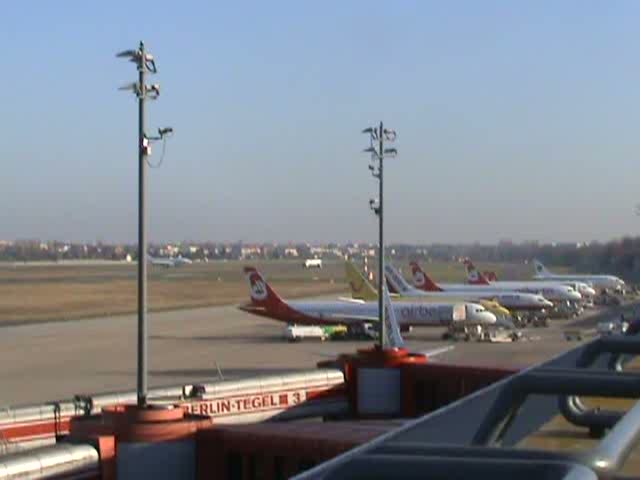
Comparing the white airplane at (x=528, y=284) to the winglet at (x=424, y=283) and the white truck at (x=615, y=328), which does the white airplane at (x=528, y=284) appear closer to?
the winglet at (x=424, y=283)

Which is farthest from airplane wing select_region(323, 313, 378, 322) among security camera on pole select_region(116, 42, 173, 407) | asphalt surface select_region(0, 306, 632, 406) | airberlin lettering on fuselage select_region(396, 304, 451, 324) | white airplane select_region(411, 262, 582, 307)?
security camera on pole select_region(116, 42, 173, 407)

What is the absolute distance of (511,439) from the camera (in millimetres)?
10234

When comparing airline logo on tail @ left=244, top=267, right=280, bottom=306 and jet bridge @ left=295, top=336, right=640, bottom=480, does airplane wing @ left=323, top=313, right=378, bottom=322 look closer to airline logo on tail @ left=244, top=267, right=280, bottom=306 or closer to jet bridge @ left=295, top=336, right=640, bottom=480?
airline logo on tail @ left=244, top=267, right=280, bottom=306

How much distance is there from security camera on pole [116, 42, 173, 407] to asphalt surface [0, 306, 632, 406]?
19.3 meters

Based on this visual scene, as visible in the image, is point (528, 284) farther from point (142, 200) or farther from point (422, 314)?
point (142, 200)

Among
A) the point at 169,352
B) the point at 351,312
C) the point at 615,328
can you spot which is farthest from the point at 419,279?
the point at 615,328

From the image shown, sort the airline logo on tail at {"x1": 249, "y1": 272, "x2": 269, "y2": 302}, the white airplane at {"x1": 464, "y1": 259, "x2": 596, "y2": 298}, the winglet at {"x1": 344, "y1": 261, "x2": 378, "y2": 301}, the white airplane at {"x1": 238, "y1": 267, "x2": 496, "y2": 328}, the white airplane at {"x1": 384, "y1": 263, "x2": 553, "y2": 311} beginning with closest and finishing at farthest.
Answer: the white airplane at {"x1": 238, "y1": 267, "x2": 496, "y2": 328}
the airline logo on tail at {"x1": 249, "y1": 272, "x2": 269, "y2": 302}
the winglet at {"x1": 344, "y1": 261, "x2": 378, "y2": 301}
the white airplane at {"x1": 384, "y1": 263, "x2": 553, "y2": 311}
the white airplane at {"x1": 464, "y1": 259, "x2": 596, "y2": 298}

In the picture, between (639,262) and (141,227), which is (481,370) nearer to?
(141,227)

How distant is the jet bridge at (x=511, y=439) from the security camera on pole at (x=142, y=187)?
8.76 meters

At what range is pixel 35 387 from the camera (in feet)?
144

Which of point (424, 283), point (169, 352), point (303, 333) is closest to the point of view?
point (169, 352)

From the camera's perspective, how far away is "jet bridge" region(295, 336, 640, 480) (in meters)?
4.39

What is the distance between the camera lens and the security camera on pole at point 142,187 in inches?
702

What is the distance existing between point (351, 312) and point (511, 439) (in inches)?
2391
